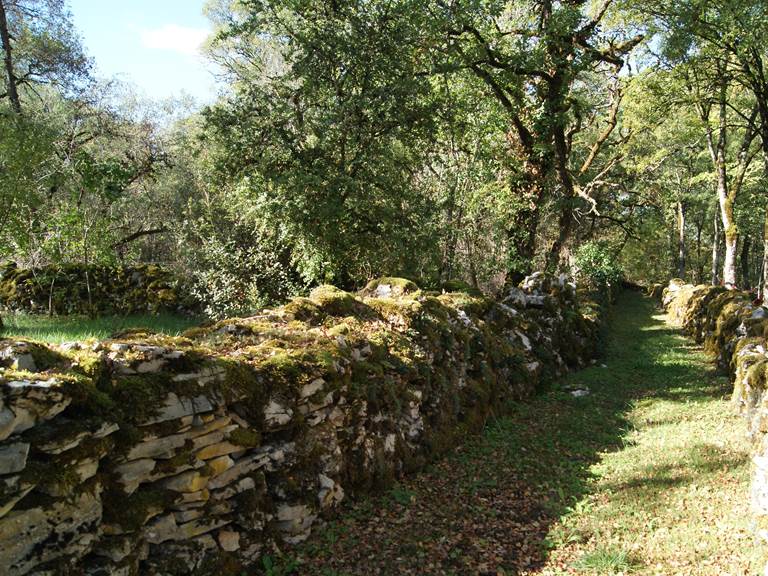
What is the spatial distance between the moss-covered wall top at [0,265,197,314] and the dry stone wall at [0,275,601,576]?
8.22 meters

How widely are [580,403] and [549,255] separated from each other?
9589 mm

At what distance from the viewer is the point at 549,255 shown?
753 inches

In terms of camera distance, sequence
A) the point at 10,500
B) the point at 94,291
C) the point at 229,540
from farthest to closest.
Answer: the point at 94,291 → the point at 229,540 → the point at 10,500

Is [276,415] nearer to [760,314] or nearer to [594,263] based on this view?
[760,314]

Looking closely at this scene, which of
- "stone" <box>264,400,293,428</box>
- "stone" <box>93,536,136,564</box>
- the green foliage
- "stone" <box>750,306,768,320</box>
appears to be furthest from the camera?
the green foliage

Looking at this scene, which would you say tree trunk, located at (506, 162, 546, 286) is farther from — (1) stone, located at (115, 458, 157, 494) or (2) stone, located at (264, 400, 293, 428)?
(1) stone, located at (115, 458, 157, 494)

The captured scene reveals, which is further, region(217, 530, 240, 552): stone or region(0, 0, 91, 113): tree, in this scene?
region(0, 0, 91, 113): tree

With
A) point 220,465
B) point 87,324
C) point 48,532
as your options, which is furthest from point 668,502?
point 87,324

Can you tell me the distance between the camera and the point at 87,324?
1112 cm

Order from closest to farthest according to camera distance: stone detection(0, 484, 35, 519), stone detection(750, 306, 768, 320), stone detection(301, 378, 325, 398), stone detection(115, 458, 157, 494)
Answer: stone detection(0, 484, 35, 519)
stone detection(115, 458, 157, 494)
stone detection(301, 378, 325, 398)
stone detection(750, 306, 768, 320)

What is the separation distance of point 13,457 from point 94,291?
511 inches

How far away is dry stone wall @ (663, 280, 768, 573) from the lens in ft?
16.8

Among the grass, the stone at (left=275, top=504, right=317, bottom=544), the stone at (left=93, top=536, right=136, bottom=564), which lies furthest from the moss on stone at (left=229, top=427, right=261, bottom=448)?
the grass

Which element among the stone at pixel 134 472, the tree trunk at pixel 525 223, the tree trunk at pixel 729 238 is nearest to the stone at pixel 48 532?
the stone at pixel 134 472
